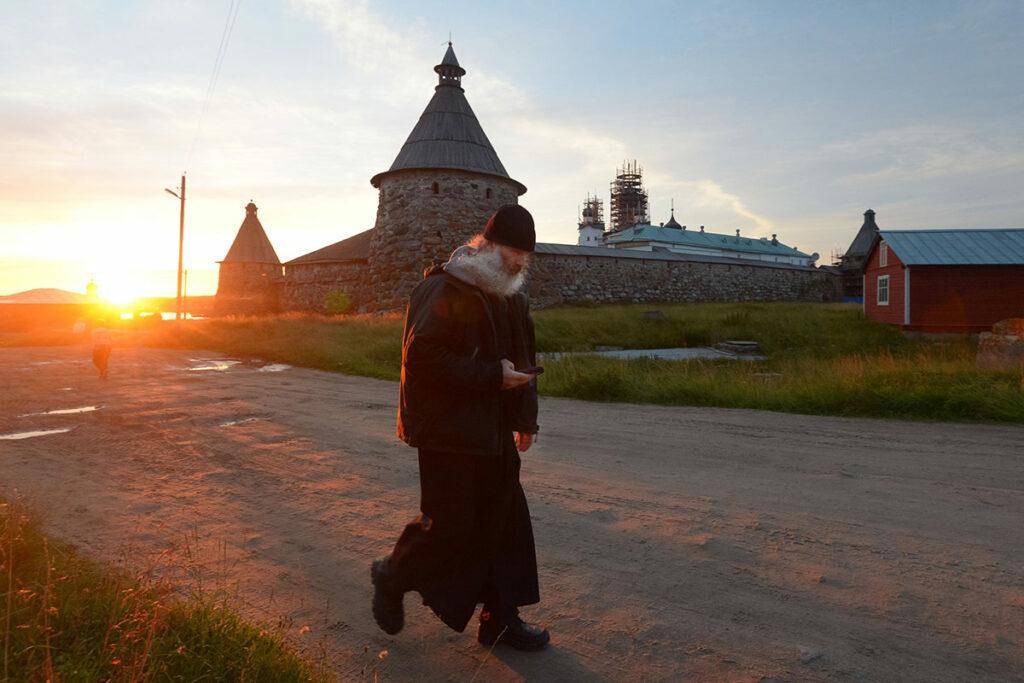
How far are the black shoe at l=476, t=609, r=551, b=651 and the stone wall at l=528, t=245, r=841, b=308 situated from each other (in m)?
27.6

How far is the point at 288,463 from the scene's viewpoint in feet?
18.2

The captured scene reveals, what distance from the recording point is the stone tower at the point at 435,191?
28641 mm

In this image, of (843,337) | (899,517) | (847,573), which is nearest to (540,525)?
(847,573)

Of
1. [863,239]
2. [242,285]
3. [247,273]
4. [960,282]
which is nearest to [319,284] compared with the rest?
[247,273]

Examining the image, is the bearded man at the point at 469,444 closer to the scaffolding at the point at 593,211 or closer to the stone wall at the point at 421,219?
the stone wall at the point at 421,219

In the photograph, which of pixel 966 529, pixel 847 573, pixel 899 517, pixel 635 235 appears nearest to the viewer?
pixel 847 573

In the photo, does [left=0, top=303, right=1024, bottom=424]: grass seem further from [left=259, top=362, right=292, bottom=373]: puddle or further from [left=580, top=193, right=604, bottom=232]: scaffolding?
[left=580, top=193, right=604, bottom=232]: scaffolding

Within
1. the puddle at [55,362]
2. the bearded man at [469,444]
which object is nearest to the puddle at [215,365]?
the puddle at [55,362]

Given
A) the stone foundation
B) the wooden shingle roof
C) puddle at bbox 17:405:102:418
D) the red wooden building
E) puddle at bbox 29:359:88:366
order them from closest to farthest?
puddle at bbox 17:405:102:418 → the stone foundation → puddle at bbox 29:359:88:366 → the red wooden building → the wooden shingle roof

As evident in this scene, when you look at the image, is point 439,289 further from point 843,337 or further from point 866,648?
point 843,337

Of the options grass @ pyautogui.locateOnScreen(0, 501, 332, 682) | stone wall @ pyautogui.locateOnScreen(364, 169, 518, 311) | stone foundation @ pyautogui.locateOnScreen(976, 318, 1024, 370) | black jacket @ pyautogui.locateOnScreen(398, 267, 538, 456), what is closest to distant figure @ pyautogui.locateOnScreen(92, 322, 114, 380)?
grass @ pyautogui.locateOnScreen(0, 501, 332, 682)

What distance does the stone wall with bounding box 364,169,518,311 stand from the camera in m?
28.6

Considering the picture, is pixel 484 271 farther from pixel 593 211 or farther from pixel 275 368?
pixel 593 211

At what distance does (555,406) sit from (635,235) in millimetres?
60770
